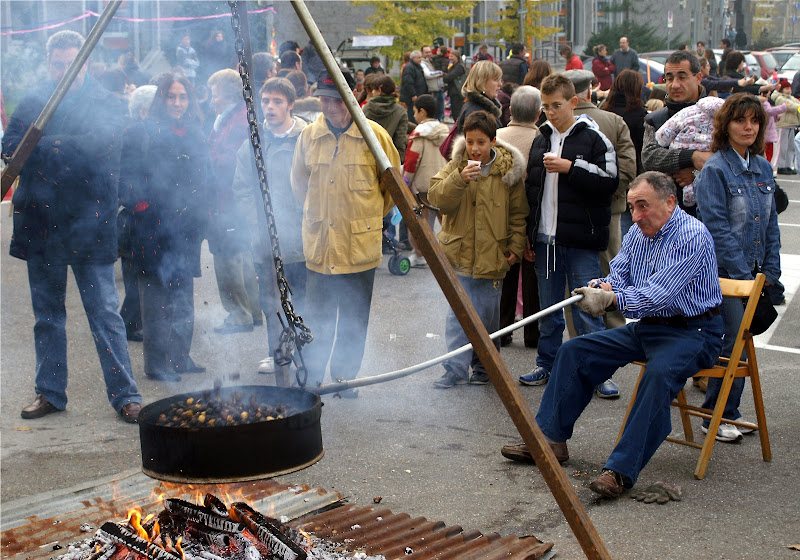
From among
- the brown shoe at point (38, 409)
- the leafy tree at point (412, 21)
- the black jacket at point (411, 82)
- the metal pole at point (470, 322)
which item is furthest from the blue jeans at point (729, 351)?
the leafy tree at point (412, 21)

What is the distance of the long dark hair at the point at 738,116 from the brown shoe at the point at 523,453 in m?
2.01

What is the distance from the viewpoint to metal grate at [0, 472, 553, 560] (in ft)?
11.9

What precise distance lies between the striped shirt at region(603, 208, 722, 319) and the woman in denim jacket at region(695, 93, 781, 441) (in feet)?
1.89

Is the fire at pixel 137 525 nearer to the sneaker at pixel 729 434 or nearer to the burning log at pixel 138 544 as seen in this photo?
the burning log at pixel 138 544

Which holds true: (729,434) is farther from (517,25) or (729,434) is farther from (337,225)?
(517,25)

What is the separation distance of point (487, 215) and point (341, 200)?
1.01 meters

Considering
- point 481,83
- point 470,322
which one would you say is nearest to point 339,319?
point 481,83

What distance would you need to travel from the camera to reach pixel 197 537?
3.56 meters

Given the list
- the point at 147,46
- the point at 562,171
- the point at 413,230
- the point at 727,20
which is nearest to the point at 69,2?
the point at 147,46

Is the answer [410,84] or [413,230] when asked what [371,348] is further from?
[410,84]

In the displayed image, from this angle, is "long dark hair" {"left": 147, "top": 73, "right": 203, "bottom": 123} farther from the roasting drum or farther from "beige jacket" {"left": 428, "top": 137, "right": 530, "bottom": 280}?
the roasting drum

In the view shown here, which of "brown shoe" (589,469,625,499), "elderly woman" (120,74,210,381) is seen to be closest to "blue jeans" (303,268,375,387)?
"elderly woman" (120,74,210,381)

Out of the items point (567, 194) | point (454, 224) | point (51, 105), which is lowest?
point (454, 224)

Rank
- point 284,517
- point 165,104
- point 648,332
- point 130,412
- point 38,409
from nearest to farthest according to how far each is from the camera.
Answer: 1. point 284,517
2. point 648,332
3. point 130,412
4. point 38,409
5. point 165,104
